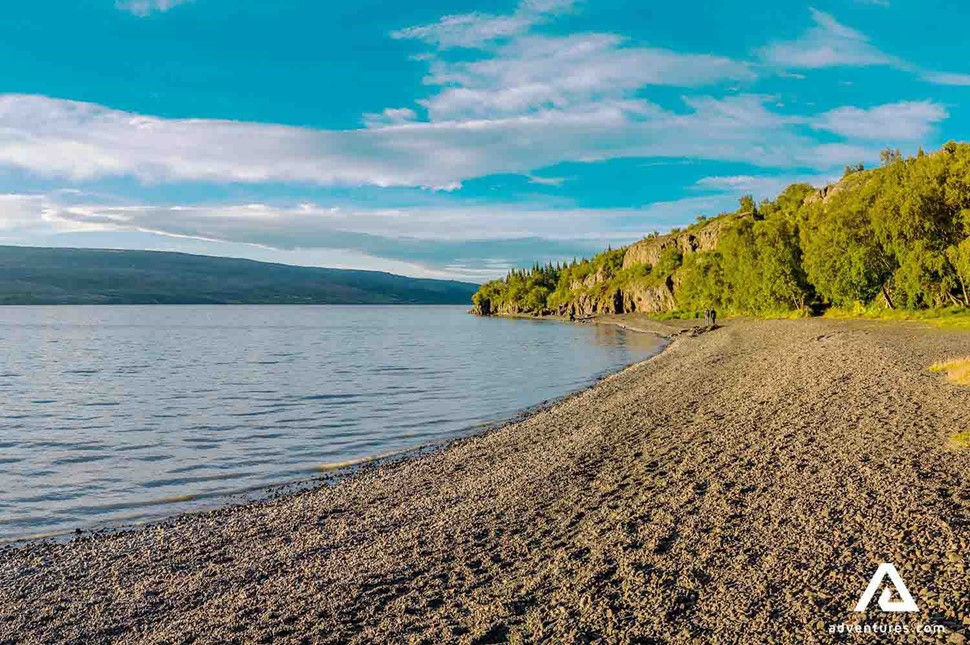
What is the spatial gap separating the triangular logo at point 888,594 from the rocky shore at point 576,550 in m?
0.13

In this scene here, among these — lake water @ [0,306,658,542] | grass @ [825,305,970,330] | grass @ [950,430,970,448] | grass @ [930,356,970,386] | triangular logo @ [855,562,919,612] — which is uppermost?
grass @ [825,305,970,330]

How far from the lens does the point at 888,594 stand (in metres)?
7.54

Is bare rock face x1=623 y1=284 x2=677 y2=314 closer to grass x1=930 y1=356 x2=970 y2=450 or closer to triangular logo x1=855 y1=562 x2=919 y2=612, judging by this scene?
grass x1=930 y1=356 x2=970 y2=450

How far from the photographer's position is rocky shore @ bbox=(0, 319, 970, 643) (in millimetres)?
7914

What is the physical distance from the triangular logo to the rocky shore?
13 centimetres

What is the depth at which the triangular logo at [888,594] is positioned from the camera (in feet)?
23.7

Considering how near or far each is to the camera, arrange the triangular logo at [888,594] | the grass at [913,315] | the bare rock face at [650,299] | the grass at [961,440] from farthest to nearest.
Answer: the bare rock face at [650,299] → the grass at [913,315] → the grass at [961,440] → the triangular logo at [888,594]

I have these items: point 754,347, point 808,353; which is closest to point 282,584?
point 808,353

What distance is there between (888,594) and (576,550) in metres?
4.38

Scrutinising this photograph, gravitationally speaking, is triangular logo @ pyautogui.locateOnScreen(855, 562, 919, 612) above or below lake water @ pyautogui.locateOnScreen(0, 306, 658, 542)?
above
